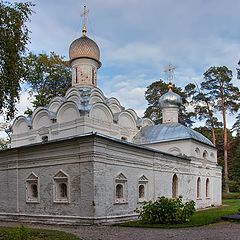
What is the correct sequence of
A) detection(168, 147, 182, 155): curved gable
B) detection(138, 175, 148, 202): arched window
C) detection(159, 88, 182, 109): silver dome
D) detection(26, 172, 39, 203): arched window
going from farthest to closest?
detection(159, 88, 182, 109): silver dome < detection(168, 147, 182, 155): curved gable < detection(138, 175, 148, 202): arched window < detection(26, 172, 39, 203): arched window

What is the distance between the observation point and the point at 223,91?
116 ft

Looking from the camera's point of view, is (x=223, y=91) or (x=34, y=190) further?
(x=223, y=91)

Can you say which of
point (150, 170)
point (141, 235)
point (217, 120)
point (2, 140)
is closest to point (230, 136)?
point (217, 120)

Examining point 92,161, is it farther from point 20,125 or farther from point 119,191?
point 20,125

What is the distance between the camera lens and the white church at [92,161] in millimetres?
13062

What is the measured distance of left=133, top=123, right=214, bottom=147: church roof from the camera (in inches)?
818


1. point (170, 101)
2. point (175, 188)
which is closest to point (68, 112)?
point (175, 188)

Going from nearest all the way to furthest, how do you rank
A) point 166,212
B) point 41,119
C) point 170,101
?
point 166,212 → point 41,119 → point 170,101

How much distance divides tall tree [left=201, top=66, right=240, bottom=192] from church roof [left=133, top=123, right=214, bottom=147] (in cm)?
1427

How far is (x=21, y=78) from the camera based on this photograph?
10016 mm

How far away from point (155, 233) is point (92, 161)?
345 centimetres

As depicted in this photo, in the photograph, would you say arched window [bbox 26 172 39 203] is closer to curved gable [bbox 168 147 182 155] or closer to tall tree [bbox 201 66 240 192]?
curved gable [bbox 168 147 182 155]

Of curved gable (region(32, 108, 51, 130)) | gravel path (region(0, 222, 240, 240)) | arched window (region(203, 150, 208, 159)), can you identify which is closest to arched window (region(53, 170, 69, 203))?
gravel path (region(0, 222, 240, 240))

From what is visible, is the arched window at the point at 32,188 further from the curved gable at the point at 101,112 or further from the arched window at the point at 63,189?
the curved gable at the point at 101,112
